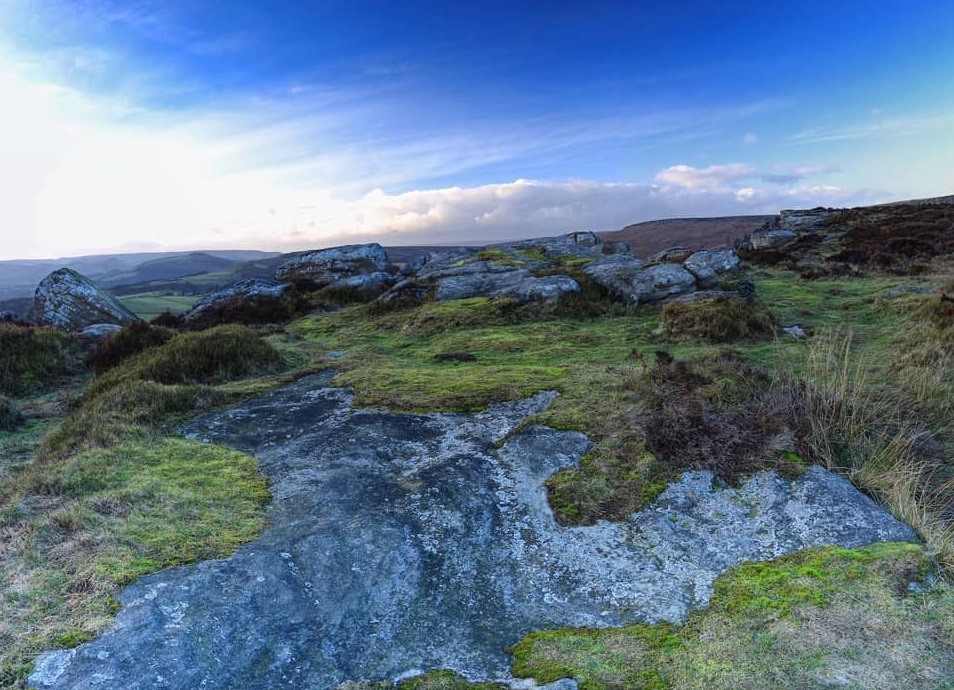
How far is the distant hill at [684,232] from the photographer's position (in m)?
79.6

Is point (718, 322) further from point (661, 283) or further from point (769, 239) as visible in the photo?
point (769, 239)

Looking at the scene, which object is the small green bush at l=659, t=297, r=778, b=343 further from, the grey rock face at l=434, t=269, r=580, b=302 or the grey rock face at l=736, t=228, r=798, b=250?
the grey rock face at l=736, t=228, r=798, b=250

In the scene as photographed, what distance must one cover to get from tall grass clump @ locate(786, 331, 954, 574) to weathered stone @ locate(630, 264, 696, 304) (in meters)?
11.0

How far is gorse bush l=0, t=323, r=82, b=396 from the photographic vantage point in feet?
48.9

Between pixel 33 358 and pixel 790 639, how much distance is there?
19.5 meters

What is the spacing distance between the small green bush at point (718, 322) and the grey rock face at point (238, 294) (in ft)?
61.5

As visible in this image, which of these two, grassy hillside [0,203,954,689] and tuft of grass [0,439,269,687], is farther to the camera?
tuft of grass [0,439,269,687]

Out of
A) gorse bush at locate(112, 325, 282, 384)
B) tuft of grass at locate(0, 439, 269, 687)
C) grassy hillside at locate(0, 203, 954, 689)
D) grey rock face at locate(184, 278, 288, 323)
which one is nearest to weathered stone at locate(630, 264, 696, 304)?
grassy hillside at locate(0, 203, 954, 689)

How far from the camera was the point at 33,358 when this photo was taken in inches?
626

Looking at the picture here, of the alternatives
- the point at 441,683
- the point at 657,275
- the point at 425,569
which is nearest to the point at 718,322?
the point at 657,275

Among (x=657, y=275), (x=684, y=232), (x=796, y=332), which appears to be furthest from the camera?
(x=684, y=232)

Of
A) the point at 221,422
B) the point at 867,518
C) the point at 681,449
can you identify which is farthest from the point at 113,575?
the point at 867,518

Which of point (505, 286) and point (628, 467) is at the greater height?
point (505, 286)

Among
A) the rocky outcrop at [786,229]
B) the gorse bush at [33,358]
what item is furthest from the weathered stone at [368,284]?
the rocky outcrop at [786,229]
